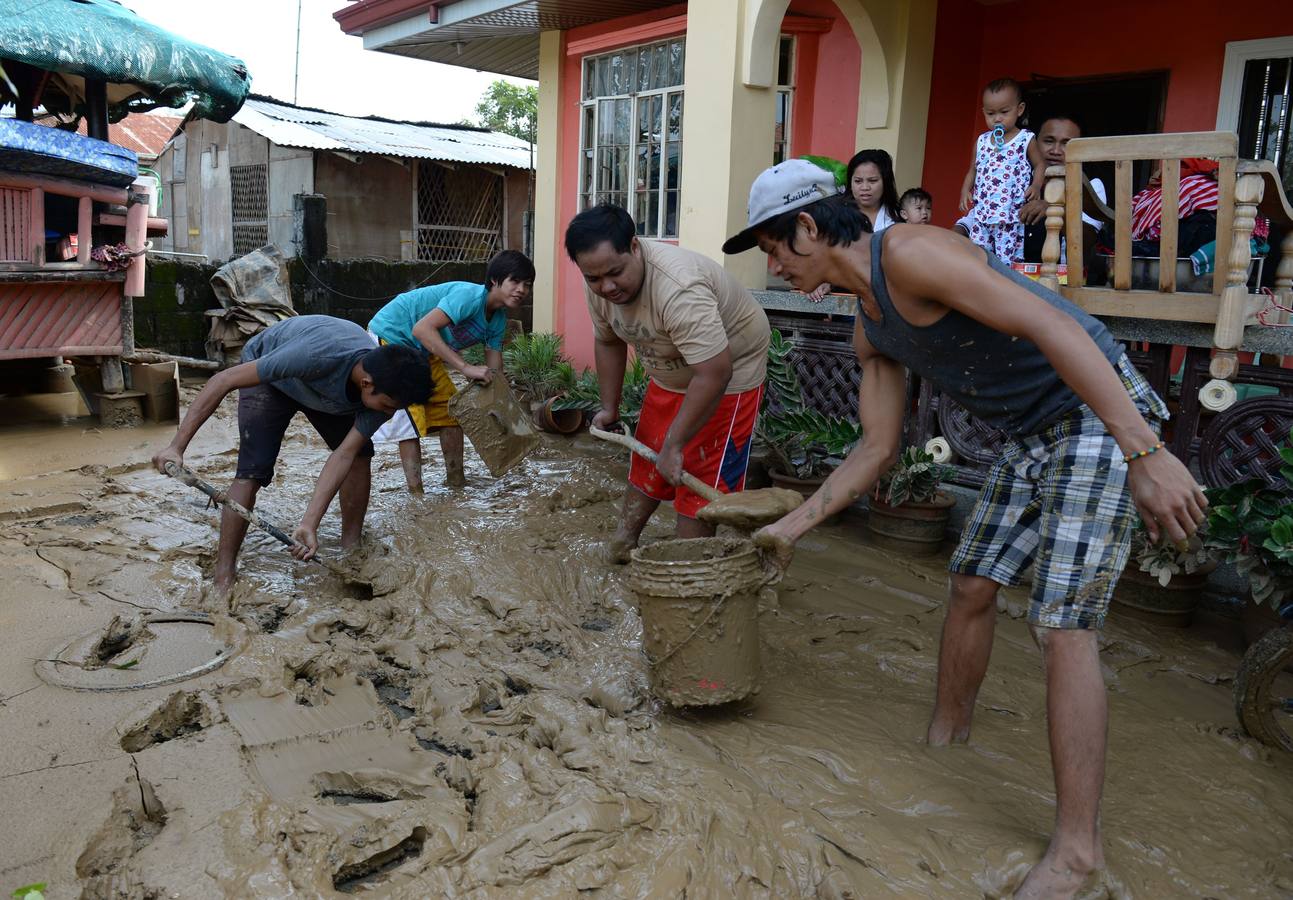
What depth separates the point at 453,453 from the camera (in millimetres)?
5852

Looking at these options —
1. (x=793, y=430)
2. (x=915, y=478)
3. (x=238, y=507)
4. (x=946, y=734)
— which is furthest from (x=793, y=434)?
(x=238, y=507)

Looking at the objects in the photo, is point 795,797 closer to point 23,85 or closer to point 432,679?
point 432,679

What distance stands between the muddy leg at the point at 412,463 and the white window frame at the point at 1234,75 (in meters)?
5.66

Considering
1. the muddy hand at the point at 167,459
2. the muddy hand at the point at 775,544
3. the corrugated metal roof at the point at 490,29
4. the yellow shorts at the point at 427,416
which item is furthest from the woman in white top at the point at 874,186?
the muddy hand at the point at 167,459

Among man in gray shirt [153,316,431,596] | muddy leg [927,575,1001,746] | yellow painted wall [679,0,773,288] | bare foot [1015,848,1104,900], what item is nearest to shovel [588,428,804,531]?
muddy leg [927,575,1001,746]

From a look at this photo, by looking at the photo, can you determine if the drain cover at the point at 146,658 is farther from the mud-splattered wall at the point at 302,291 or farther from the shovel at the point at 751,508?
the mud-splattered wall at the point at 302,291

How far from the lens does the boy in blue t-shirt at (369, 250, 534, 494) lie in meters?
5.26

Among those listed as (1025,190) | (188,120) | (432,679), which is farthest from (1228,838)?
(188,120)

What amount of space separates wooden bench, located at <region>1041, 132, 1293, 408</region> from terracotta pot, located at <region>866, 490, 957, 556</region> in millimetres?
1237

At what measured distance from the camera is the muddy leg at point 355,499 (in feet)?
15.0

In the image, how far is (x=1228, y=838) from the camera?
8.14ft

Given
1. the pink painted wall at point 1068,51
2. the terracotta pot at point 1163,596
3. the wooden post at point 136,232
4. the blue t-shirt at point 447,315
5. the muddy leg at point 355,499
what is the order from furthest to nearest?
the wooden post at point 136,232 < the pink painted wall at point 1068,51 < the blue t-shirt at point 447,315 < the muddy leg at point 355,499 < the terracotta pot at point 1163,596

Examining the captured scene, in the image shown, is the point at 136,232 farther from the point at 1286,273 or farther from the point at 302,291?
the point at 1286,273

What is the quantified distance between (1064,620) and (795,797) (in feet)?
2.78
